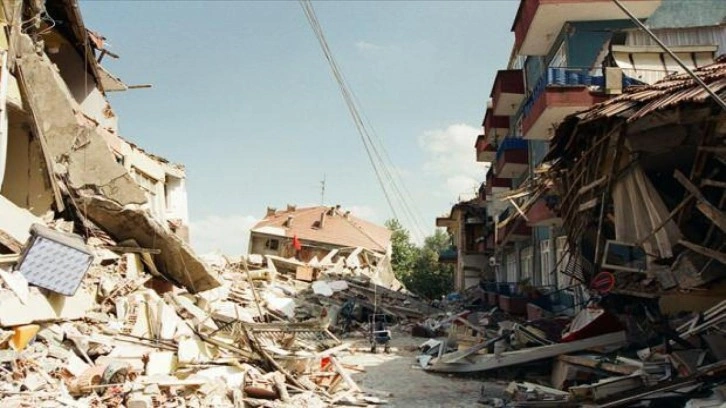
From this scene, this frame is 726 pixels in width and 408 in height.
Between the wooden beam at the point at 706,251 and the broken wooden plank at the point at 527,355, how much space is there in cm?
276

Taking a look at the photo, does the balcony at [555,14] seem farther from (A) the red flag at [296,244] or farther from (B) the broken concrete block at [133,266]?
(A) the red flag at [296,244]

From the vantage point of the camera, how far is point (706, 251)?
747cm

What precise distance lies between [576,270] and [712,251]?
13.1 ft

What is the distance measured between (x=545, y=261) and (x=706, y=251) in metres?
11.3

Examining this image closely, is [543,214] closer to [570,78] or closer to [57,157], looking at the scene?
[570,78]

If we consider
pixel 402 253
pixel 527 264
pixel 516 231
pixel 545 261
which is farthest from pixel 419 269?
pixel 545 261

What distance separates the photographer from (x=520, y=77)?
20.9 metres

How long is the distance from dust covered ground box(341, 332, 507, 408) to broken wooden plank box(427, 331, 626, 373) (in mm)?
233

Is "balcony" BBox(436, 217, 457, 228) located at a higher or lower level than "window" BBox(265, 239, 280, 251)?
higher

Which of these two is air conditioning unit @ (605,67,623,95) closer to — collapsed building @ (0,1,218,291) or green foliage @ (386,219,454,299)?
collapsed building @ (0,1,218,291)

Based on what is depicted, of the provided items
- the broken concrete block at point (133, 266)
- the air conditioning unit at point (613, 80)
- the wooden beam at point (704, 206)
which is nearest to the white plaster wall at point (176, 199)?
the broken concrete block at point (133, 266)

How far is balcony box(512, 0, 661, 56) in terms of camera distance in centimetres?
1428

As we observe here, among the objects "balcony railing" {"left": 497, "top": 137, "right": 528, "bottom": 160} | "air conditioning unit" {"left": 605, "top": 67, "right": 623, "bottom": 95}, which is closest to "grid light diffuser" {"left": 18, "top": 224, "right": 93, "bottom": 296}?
"air conditioning unit" {"left": 605, "top": 67, "right": 623, "bottom": 95}

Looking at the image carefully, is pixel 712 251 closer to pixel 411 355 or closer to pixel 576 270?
pixel 576 270
